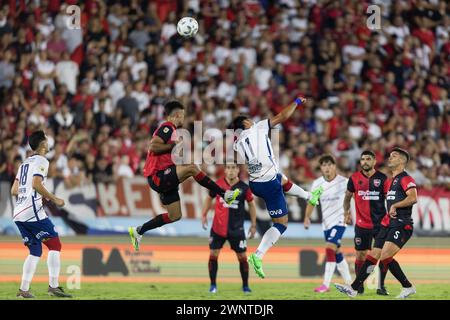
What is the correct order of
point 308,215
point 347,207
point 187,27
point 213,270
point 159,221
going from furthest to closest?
Answer: point 187,27
point 308,215
point 213,270
point 347,207
point 159,221

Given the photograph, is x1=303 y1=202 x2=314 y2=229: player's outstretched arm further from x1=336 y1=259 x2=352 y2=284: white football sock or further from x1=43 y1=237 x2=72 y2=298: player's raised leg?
x1=43 y1=237 x2=72 y2=298: player's raised leg

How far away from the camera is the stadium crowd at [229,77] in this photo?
866 inches

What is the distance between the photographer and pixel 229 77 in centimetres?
2441

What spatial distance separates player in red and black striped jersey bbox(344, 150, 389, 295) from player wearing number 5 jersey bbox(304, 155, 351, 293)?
0.78 metres

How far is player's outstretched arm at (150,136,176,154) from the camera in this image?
46.3ft

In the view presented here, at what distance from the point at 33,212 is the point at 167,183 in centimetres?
223

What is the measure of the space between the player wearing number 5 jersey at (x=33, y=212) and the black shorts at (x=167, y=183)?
1.61 metres

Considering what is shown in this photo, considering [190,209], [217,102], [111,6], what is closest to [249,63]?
[217,102]

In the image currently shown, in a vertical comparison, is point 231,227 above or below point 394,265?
above

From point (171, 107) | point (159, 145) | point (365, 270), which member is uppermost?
point (171, 107)

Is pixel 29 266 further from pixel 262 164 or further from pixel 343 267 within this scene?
pixel 343 267

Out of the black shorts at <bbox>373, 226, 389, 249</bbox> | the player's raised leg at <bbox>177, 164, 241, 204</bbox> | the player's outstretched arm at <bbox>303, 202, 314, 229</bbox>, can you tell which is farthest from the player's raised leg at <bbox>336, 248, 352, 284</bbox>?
the player's raised leg at <bbox>177, 164, 241, 204</bbox>

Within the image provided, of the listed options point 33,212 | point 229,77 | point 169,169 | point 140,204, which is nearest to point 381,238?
point 169,169

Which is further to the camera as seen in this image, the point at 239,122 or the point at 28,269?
the point at 28,269
